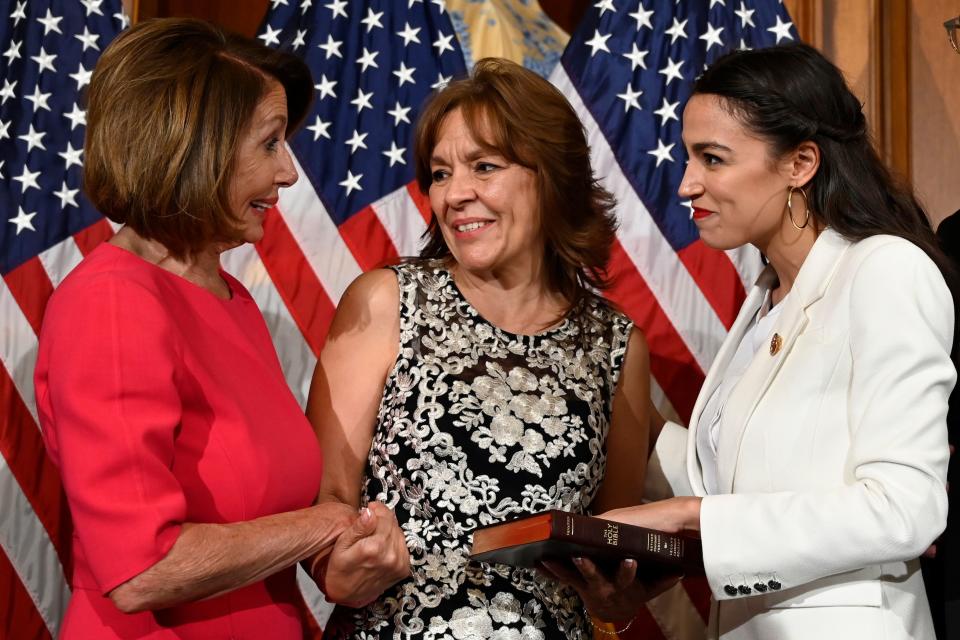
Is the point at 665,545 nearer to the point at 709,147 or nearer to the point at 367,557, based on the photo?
the point at 367,557

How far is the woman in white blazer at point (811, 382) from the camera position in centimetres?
168

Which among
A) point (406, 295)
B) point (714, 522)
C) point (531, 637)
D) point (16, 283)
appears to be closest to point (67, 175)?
point (16, 283)

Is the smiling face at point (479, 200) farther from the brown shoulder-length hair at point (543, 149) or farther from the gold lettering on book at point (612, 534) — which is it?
the gold lettering on book at point (612, 534)

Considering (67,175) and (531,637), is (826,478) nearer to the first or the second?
(531,637)

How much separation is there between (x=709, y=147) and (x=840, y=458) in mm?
651

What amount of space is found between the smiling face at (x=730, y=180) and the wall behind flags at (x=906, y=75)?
1096 mm

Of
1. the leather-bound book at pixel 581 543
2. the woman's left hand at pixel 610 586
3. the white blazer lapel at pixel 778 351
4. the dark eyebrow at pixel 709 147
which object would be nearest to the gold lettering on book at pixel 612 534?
the leather-bound book at pixel 581 543

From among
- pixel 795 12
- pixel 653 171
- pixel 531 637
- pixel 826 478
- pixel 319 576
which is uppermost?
pixel 795 12

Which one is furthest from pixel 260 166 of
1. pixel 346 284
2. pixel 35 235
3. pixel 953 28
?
pixel 953 28

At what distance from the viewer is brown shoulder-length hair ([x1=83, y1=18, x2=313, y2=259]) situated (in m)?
1.64

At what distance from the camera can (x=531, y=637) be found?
2.00m

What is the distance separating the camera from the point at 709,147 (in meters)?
2.10

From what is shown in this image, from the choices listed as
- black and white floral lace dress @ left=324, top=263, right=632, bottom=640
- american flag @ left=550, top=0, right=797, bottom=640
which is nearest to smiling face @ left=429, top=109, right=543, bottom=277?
black and white floral lace dress @ left=324, top=263, right=632, bottom=640

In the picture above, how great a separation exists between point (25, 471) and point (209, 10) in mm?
1457
